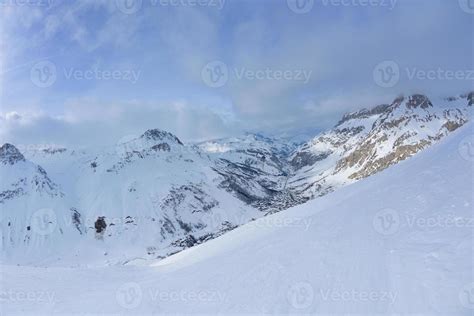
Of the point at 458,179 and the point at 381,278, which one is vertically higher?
the point at 458,179

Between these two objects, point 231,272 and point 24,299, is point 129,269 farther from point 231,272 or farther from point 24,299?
point 231,272

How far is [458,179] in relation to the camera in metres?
16.4

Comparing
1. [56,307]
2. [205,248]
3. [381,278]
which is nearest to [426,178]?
[381,278]

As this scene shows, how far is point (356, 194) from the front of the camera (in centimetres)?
2298

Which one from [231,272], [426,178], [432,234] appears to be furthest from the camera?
[426,178]

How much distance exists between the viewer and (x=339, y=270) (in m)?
13.9

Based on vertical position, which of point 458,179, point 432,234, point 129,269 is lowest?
point 129,269

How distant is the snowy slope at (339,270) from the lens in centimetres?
1168

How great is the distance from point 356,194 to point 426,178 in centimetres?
510

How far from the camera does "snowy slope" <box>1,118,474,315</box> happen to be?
11.7 metres

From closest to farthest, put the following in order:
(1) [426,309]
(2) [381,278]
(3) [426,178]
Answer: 1. (1) [426,309]
2. (2) [381,278]
3. (3) [426,178]

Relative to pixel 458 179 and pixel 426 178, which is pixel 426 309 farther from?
pixel 426 178

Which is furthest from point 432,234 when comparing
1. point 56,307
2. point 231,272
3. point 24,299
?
point 24,299

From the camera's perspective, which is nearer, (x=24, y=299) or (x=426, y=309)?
(x=426, y=309)
